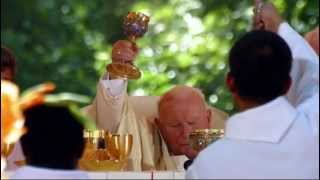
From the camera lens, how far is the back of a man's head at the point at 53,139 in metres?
3.38

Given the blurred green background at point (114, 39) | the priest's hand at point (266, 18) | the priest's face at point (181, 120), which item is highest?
the blurred green background at point (114, 39)

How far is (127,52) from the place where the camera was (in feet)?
15.8

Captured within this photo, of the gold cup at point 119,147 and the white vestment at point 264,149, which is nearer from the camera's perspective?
the white vestment at point 264,149

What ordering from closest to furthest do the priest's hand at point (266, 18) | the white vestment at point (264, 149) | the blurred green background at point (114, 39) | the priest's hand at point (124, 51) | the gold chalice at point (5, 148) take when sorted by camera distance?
the white vestment at point (264, 149), the gold chalice at point (5, 148), the priest's hand at point (266, 18), the priest's hand at point (124, 51), the blurred green background at point (114, 39)

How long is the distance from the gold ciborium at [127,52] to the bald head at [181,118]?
24.0 inches

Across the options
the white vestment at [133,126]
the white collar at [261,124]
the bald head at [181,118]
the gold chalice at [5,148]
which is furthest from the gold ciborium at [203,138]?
the white collar at [261,124]

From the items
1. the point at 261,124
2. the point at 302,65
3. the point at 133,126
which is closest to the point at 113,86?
the point at 133,126

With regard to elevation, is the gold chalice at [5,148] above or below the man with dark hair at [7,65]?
below

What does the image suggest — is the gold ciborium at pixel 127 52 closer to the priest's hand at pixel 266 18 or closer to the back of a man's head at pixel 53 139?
the priest's hand at pixel 266 18

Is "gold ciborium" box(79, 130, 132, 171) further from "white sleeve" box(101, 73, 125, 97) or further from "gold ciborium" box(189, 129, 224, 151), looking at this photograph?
"white sleeve" box(101, 73, 125, 97)

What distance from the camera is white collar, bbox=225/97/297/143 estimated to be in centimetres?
355

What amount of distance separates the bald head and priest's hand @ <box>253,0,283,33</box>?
5.02 ft

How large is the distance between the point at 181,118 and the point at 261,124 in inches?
76.7

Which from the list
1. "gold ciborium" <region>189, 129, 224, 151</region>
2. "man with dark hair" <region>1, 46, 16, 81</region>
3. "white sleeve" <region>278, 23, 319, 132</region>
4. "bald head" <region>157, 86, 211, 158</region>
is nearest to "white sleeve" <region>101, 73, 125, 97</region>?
"gold ciborium" <region>189, 129, 224, 151</region>
